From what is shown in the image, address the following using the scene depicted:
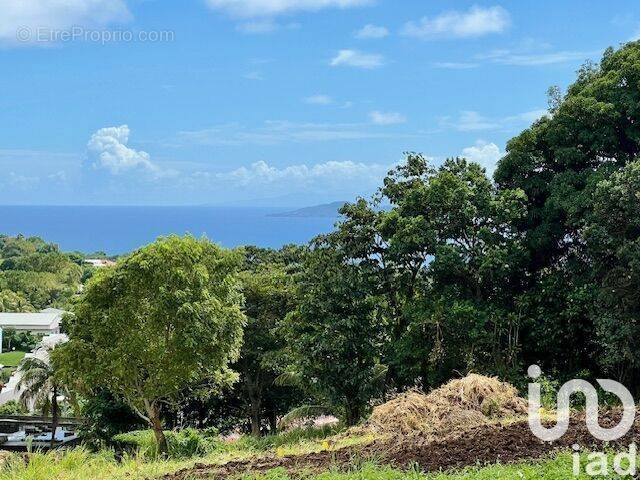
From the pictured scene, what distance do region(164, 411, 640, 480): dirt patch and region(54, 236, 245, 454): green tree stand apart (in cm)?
617

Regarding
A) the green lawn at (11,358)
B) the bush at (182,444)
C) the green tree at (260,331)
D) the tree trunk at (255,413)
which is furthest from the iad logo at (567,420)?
the green lawn at (11,358)

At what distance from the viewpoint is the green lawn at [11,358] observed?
5100 centimetres

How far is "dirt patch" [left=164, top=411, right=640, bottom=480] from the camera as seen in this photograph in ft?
23.5

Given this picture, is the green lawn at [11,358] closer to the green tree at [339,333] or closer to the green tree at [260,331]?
the green tree at [260,331]

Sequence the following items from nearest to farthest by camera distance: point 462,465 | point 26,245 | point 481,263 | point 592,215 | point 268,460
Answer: point 462,465
point 268,460
point 592,215
point 481,263
point 26,245

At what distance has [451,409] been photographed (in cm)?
997

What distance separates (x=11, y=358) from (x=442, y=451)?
53.5 meters

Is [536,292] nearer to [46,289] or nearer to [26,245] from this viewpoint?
[46,289]

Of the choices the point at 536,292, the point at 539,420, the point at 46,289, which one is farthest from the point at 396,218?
the point at 46,289

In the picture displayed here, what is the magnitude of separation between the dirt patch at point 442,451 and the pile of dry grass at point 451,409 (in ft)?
2.25

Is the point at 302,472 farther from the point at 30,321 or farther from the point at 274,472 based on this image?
the point at 30,321

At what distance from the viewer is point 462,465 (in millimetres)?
7047

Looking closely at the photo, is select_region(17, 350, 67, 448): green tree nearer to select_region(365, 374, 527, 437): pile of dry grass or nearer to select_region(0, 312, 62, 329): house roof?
select_region(365, 374, 527, 437): pile of dry grass

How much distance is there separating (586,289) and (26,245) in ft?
425
